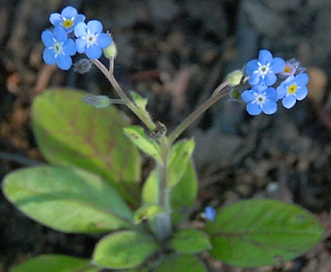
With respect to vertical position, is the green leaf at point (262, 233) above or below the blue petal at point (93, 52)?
below

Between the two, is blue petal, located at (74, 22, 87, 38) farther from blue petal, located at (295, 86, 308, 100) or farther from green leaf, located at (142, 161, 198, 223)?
green leaf, located at (142, 161, 198, 223)

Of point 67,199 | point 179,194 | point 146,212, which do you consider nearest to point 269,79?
point 146,212

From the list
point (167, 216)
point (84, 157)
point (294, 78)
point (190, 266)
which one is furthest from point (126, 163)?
point (294, 78)

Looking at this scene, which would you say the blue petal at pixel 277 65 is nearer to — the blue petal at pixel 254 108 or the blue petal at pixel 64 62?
the blue petal at pixel 254 108

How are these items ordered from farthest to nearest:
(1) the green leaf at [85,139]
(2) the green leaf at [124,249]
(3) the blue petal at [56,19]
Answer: (1) the green leaf at [85,139] < (2) the green leaf at [124,249] < (3) the blue petal at [56,19]

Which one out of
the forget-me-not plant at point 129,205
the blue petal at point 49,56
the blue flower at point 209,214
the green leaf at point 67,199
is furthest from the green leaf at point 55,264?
the blue petal at point 49,56

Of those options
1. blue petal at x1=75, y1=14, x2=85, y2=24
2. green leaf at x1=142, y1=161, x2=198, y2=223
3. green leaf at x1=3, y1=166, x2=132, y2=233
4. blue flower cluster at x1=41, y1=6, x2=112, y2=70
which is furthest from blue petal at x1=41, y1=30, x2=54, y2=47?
green leaf at x1=142, y1=161, x2=198, y2=223
